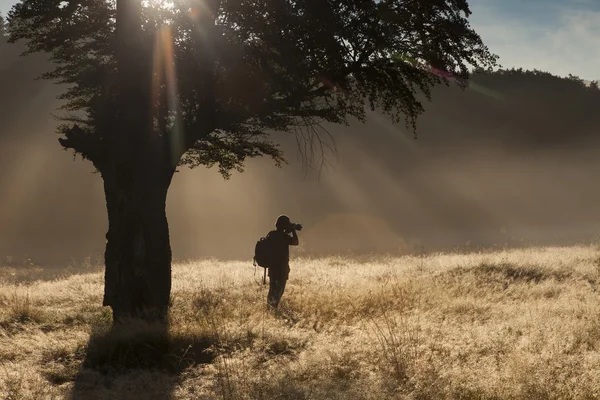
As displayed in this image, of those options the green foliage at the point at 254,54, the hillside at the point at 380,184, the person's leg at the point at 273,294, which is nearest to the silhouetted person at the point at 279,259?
the person's leg at the point at 273,294

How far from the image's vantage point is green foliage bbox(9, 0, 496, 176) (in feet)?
32.4

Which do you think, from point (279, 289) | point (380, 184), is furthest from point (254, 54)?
point (380, 184)

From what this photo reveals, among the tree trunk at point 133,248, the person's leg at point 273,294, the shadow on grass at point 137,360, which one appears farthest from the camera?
the person's leg at point 273,294

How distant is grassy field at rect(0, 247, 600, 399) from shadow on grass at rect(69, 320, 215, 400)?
0.02 metres

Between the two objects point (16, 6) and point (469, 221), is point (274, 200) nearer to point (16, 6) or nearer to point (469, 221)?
point (469, 221)

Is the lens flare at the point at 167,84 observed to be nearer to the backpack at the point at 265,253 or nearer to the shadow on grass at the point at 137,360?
the backpack at the point at 265,253

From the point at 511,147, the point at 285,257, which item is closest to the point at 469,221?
the point at 511,147

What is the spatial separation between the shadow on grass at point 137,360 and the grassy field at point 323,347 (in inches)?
0.9

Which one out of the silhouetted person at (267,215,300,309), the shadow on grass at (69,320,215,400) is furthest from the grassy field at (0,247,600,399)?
the silhouetted person at (267,215,300,309)

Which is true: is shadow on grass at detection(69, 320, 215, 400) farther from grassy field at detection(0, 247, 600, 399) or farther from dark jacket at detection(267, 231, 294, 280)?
dark jacket at detection(267, 231, 294, 280)

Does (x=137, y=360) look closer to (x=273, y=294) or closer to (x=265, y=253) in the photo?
(x=265, y=253)

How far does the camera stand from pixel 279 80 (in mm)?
10211

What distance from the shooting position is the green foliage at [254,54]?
32.4 feet

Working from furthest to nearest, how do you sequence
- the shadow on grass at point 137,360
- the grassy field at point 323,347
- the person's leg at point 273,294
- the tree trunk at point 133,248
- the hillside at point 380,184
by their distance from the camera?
the hillside at point 380,184 < the person's leg at point 273,294 < the tree trunk at point 133,248 < the shadow on grass at point 137,360 < the grassy field at point 323,347
